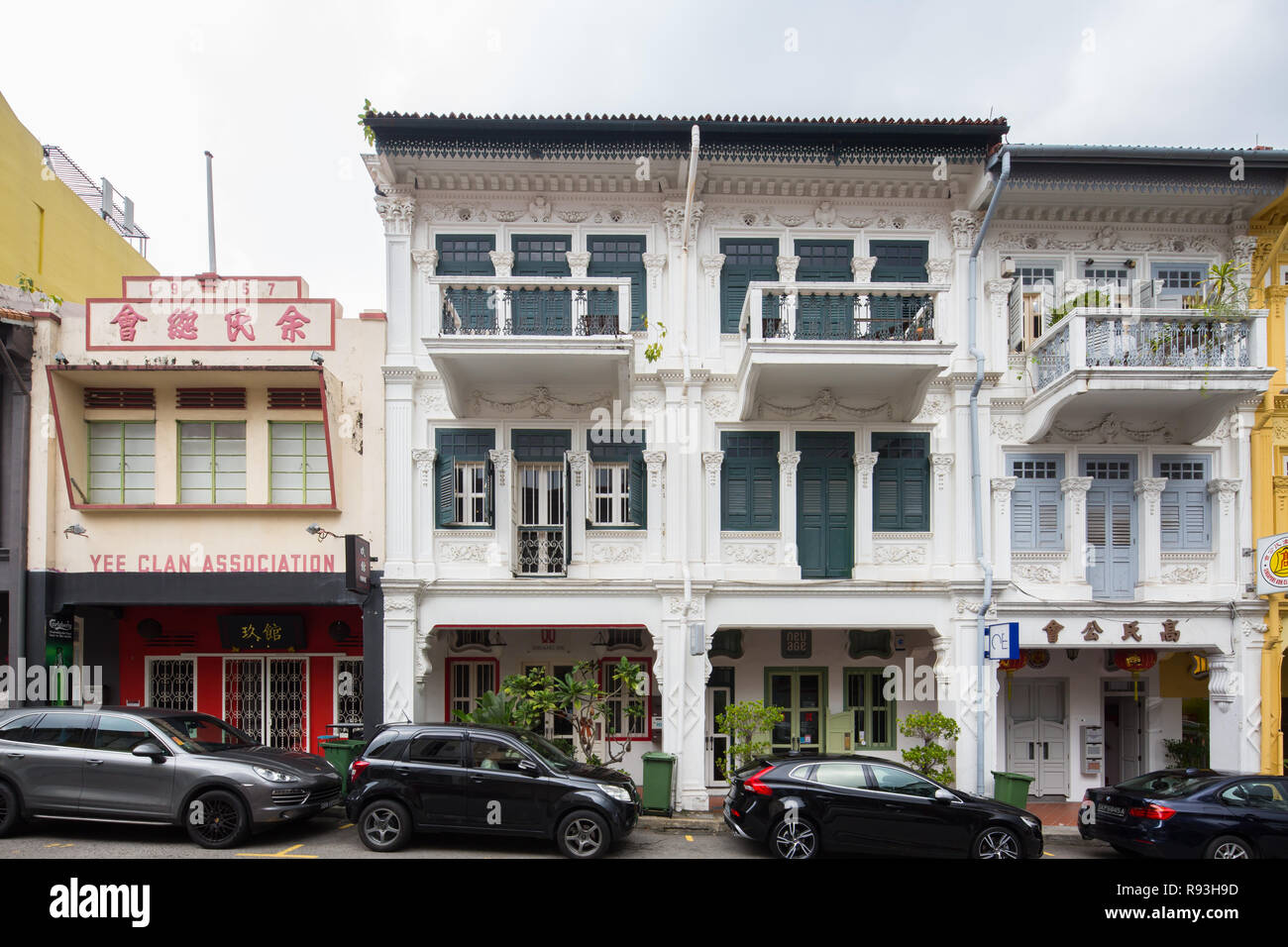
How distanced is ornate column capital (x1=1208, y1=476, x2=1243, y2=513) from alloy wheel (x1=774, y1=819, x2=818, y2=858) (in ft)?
32.8

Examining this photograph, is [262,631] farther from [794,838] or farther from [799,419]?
[799,419]

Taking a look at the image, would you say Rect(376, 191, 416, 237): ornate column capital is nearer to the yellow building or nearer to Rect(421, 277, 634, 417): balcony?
Rect(421, 277, 634, 417): balcony

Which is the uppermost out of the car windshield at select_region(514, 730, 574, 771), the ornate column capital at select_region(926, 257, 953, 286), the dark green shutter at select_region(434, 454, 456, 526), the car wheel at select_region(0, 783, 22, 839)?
the ornate column capital at select_region(926, 257, 953, 286)

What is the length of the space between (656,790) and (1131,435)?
10471 mm

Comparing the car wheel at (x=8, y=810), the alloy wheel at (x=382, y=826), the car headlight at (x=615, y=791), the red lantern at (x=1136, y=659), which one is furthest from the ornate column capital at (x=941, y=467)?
the car wheel at (x=8, y=810)

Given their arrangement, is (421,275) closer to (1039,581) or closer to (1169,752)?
(1039,581)

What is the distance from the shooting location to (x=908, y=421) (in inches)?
566

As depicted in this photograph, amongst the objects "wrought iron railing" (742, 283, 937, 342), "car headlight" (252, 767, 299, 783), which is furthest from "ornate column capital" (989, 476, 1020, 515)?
"car headlight" (252, 767, 299, 783)

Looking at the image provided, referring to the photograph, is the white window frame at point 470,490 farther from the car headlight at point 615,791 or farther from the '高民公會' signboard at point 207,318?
the car headlight at point 615,791

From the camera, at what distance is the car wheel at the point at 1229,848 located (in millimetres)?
10000

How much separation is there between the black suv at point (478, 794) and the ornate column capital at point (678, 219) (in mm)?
9003

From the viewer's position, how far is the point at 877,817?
10.2 meters

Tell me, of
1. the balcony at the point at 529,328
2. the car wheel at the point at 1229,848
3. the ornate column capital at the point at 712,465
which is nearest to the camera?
the car wheel at the point at 1229,848

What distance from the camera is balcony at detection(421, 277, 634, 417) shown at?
1319cm
